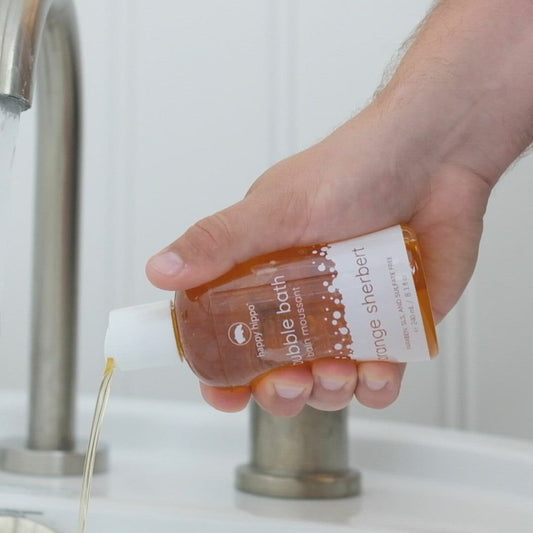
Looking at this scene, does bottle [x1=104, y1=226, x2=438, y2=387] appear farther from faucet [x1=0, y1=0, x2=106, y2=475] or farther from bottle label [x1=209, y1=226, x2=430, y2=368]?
faucet [x1=0, y1=0, x2=106, y2=475]

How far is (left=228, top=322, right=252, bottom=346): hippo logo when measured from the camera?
42 centimetres

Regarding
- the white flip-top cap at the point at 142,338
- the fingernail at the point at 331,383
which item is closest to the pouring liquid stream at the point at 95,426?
the white flip-top cap at the point at 142,338

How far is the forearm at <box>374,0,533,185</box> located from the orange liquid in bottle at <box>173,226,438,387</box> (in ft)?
0.31

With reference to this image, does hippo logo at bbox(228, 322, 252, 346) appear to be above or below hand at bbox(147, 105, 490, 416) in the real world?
below

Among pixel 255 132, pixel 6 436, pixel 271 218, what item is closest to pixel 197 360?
pixel 271 218

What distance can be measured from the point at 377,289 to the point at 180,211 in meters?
0.43

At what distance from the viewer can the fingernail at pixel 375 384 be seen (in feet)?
1.67

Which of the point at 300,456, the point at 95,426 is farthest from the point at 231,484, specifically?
the point at 95,426

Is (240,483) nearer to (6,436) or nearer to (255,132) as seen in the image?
(6,436)

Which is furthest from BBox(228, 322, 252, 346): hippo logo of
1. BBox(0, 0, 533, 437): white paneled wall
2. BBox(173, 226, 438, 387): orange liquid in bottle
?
BBox(0, 0, 533, 437): white paneled wall

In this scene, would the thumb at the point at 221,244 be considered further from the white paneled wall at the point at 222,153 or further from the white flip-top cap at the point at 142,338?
the white paneled wall at the point at 222,153

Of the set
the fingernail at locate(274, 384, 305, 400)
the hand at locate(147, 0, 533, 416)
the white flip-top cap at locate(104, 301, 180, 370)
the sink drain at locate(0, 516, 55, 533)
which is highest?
the hand at locate(147, 0, 533, 416)

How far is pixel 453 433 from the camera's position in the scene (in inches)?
25.6

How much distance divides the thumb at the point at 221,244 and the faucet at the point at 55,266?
167 mm
